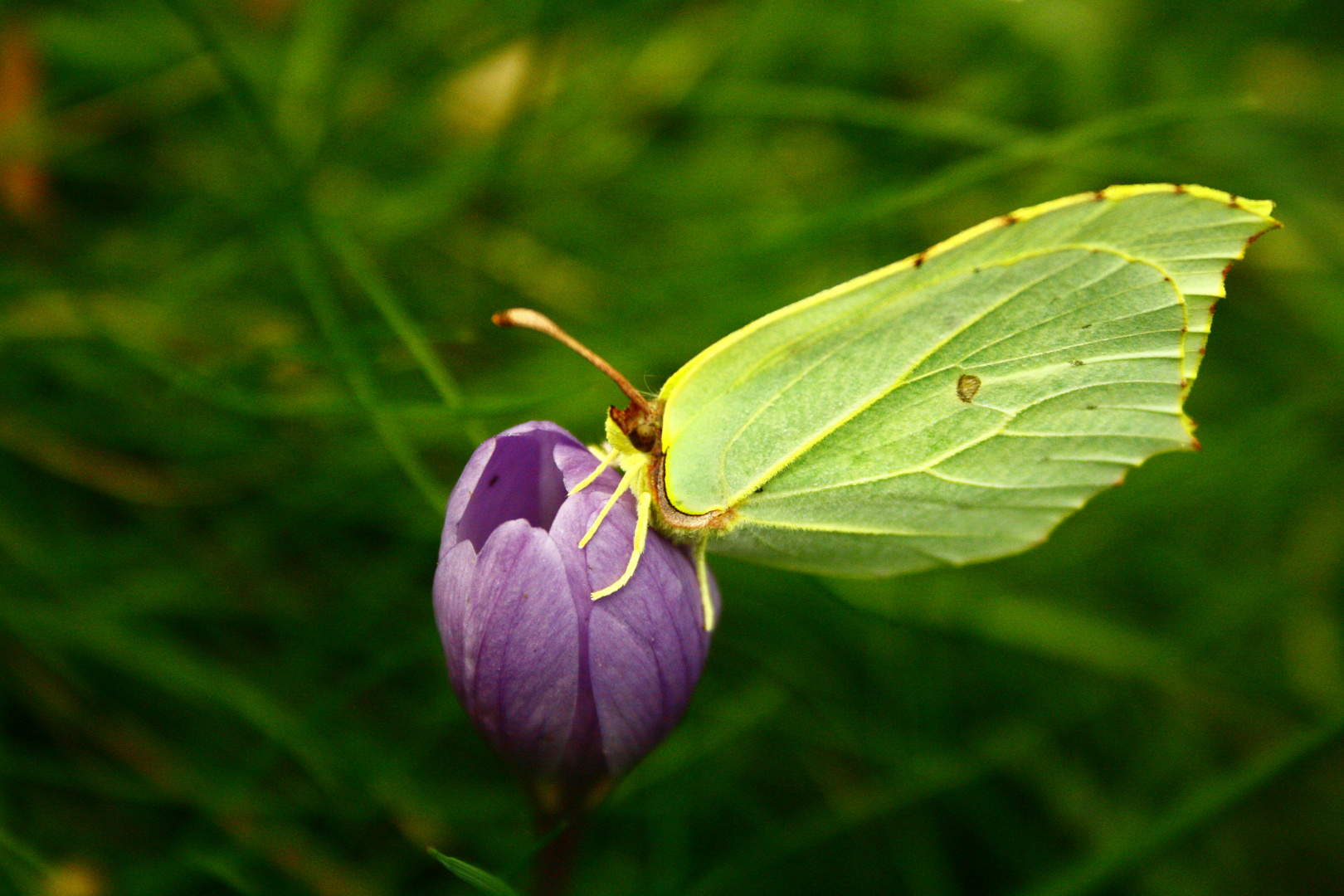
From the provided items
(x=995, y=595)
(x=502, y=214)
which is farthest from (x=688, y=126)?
(x=995, y=595)

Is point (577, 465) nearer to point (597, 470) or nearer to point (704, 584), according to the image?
point (597, 470)

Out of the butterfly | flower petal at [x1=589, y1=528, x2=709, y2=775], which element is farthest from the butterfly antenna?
flower petal at [x1=589, y1=528, x2=709, y2=775]

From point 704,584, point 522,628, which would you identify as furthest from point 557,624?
point 704,584

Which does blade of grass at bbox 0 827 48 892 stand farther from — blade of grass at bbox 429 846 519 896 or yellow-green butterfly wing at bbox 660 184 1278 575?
yellow-green butterfly wing at bbox 660 184 1278 575

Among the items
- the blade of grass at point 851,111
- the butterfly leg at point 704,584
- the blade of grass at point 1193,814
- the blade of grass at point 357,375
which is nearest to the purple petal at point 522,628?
the butterfly leg at point 704,584

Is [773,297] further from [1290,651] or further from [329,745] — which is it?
[1290,651]

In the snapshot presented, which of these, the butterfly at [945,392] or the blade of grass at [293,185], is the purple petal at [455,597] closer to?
the butterfly at [945,392]

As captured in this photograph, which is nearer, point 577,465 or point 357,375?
point 577,465
